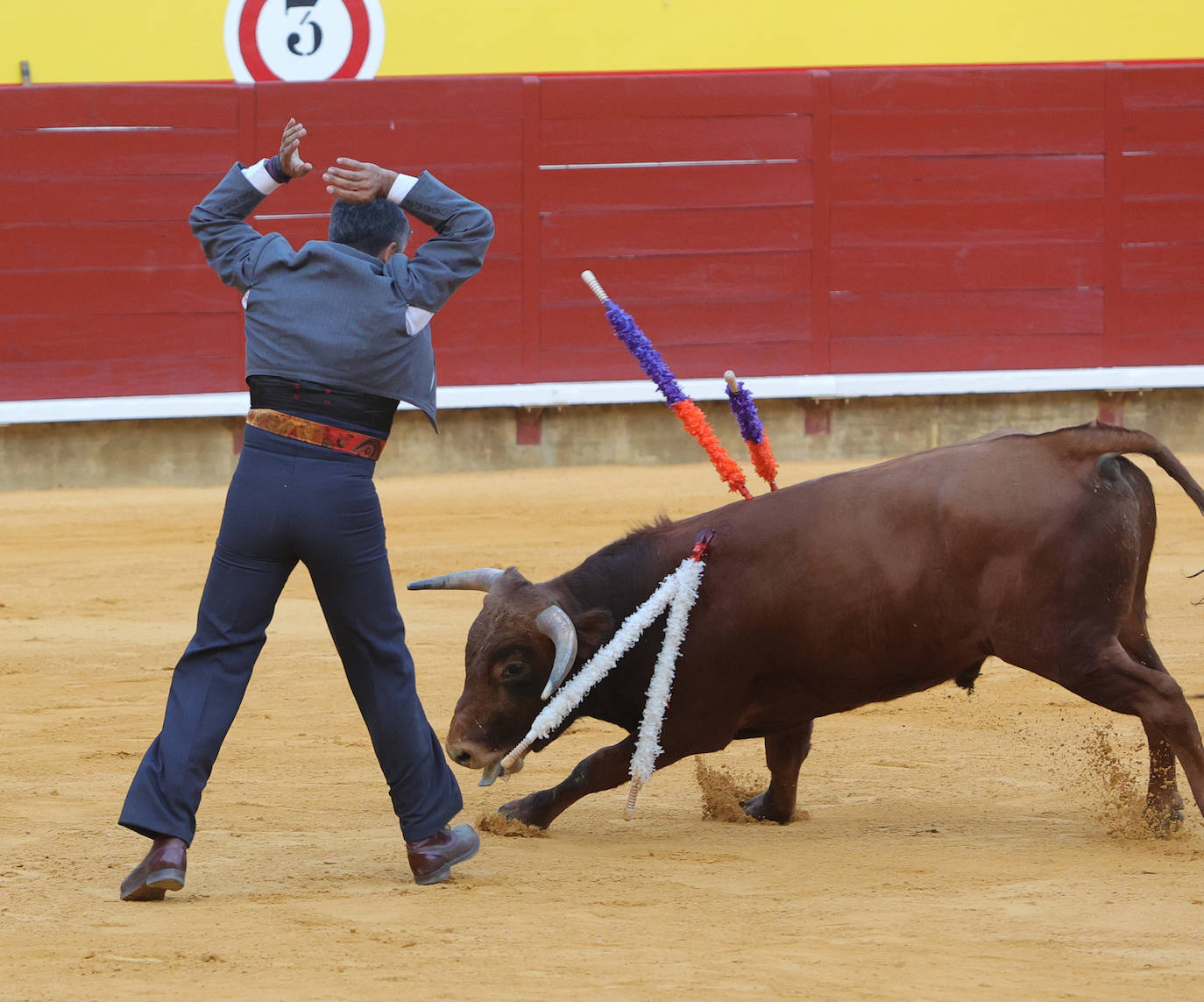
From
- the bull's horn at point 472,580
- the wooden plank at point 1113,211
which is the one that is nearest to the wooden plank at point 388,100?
the wooden plank at point 1113,211

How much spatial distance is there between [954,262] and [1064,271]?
64 centimetres

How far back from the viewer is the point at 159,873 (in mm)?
3238

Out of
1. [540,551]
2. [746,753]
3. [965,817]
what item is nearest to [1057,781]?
[965,817]

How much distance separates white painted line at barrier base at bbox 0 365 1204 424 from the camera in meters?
8.67

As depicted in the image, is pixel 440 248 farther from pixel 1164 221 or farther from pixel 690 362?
pixel 1164 221

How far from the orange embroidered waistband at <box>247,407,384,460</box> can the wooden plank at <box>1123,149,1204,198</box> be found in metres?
7.32

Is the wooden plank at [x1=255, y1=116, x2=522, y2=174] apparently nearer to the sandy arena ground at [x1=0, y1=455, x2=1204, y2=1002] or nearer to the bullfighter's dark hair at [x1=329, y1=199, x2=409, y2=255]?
the sandy arena ground at [x1=0, y1=455, x2=1204, y2=1002]

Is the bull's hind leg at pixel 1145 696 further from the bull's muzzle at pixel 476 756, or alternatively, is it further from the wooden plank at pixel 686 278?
the wooden plank at pixel 686 278

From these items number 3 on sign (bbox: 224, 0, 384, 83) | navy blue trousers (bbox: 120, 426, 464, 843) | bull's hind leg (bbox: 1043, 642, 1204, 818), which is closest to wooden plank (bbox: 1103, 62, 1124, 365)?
number 3 on sign (bbox: 224, 0, 384, 83)

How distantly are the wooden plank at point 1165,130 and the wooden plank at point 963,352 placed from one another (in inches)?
41.8

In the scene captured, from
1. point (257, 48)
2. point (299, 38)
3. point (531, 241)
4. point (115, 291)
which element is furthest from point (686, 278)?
point (115, 291)

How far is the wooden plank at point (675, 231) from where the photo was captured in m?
9.32

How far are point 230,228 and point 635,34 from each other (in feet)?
21.0

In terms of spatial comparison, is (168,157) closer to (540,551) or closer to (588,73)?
(588,73)
